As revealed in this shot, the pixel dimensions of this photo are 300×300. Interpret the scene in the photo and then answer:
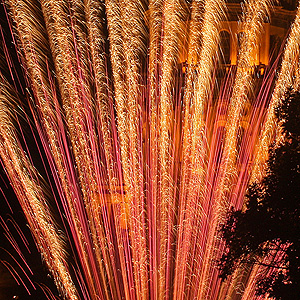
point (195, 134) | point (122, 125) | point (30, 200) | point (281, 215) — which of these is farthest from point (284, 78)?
point (30, 200)

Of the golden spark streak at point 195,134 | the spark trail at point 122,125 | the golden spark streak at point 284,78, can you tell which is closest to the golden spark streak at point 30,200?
the spark trail at point 122,125

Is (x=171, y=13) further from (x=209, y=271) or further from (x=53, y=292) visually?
(x=53, y=292)

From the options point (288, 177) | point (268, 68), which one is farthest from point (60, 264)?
point (268, 68)

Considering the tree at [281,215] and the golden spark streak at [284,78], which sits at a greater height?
the golden spark streak at [284,78]

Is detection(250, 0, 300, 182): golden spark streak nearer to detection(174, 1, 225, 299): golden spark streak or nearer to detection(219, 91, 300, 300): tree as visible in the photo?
detection(174, 1, 225, 299): golden spark streak

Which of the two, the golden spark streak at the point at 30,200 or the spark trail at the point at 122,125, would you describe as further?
the golden spark streak at the point at 30,200

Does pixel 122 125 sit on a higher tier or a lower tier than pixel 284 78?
lower

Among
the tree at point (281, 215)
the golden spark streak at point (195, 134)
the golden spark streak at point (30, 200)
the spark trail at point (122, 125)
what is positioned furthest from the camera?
the golden spark streak at point (30, 200)

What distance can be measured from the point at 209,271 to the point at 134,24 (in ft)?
25.0

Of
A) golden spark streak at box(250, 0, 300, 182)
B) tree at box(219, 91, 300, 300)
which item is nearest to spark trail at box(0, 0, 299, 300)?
golden spark streak at box(250, 0, 300, 182)

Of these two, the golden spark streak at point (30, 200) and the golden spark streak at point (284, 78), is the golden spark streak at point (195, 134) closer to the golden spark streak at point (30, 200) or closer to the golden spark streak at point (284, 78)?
the golden spark streak at point (284, 78)

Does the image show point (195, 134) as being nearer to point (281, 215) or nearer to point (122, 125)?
point (122, 125)

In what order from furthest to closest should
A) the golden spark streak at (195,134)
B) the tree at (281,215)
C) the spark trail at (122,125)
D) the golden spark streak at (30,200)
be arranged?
1. the golden spark streak at (30,200)
2. the golden spark streak at (195,134)
3. the spark trail at (122,125)
4. the tree at (281,215)

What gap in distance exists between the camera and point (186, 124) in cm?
1997
